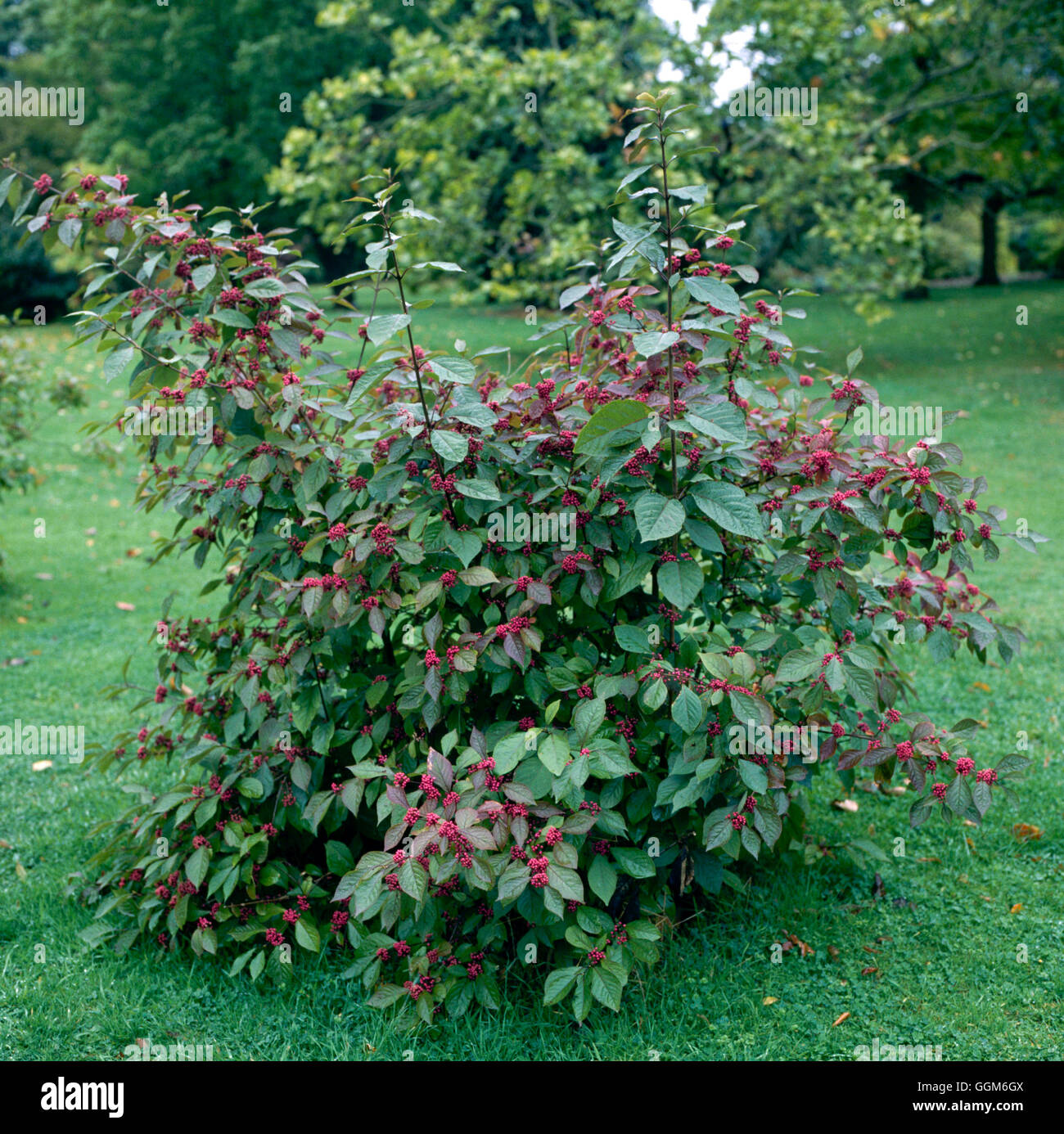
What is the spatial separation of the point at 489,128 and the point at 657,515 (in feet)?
41.2

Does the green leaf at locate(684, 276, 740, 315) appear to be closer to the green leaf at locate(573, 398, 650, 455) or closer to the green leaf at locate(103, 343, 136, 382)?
the green leaf at locate(573, 398, 650, 455)

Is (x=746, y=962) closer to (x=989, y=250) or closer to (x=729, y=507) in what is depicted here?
(x=729, y=507)

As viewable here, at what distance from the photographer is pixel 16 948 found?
11.6ft

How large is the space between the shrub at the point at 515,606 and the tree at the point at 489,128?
28.8ft

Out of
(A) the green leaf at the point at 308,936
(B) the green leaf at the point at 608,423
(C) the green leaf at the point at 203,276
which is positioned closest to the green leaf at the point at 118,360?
(C) the green leaf at the point at 203,276

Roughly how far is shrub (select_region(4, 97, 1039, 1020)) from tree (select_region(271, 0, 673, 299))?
346 inches

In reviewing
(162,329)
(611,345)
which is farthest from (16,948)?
(611,345)

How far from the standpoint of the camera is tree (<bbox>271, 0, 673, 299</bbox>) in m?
12.2

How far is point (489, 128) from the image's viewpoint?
1371 centimetres

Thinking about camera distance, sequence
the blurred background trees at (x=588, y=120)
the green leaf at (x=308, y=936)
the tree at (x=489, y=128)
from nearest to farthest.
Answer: the green leaf at (x=308, y=936)
the tree at (x=489, y=128)
the blurred background trees at (x=588, y=120)

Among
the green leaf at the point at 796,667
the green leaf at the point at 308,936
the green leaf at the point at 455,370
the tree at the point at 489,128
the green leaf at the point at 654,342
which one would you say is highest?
the tree at the point at 489,128

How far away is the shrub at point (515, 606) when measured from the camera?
8.71 ft

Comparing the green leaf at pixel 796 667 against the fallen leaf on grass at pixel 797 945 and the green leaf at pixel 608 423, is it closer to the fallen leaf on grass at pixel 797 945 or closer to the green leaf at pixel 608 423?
the green leaf at pixel 608 423

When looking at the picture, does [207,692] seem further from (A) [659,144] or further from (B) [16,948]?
(A) [659,144]
